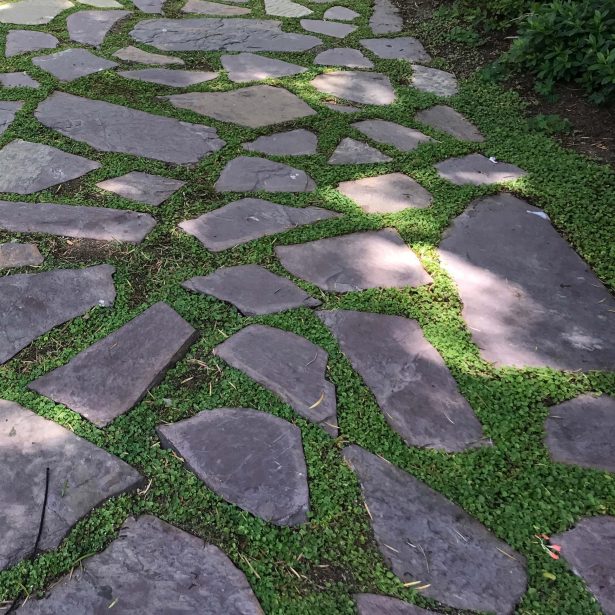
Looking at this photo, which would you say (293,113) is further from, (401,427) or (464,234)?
(401,427)

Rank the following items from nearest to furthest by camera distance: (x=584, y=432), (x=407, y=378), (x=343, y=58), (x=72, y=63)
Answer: (x=584, y=432) → (x=407, y=378) → (x=72, y=63) → (x=343, y=58)

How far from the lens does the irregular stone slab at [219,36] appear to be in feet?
12.9

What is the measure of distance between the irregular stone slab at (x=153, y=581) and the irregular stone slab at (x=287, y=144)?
187cm

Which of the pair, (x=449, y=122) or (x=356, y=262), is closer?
(x=356, y=262)

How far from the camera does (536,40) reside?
3.25 metres

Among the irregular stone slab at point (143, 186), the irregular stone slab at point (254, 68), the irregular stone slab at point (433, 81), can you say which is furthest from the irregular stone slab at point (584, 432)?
the irregular stone slab at point (254, 68)

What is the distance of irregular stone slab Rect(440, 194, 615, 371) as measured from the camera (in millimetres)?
1869

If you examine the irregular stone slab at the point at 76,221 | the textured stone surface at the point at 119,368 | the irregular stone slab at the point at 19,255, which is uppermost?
the irregular stone slab at the point at 76,221

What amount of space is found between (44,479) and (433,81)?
9.79ft

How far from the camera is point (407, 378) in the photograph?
1.75m

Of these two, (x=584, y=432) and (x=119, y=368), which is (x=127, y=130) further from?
(x=584, y=432)

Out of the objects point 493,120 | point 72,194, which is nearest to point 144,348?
point 72,194

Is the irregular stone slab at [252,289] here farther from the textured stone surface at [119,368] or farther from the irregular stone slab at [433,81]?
the irregular stone slab at [433,81]

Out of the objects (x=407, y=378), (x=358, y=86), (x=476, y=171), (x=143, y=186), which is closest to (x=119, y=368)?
(x=407, y=378)
